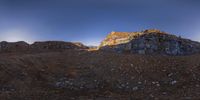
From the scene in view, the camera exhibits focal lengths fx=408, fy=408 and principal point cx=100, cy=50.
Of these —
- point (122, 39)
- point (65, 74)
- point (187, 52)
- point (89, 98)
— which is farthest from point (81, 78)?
point (187, 52)

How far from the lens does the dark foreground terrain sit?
24.6m

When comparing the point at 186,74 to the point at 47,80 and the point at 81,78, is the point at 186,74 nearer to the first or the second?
the point at 81,78

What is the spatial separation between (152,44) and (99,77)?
393 inches

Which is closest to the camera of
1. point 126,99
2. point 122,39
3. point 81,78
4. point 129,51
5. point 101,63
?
point 126,99

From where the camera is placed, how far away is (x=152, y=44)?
3666 centimetres

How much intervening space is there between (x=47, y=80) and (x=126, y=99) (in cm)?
623

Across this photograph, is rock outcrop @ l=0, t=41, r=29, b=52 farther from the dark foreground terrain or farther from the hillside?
the dark foreground terrain

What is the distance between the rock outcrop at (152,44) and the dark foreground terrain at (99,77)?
374 centimetres

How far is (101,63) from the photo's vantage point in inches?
1204

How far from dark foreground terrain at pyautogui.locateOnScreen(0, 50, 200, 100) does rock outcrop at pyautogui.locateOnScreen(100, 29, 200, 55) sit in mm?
3736

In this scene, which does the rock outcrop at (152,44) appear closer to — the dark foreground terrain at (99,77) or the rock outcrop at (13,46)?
the dark foreground terrain at (99,77)

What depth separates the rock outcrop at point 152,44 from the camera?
36.4 metres

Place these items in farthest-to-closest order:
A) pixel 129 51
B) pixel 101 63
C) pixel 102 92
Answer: pixel 129 51 < pixel 101 63 < pixel 102 92

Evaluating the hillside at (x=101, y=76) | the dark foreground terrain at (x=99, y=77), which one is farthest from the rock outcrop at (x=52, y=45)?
the dark foreground terrain at (x=99, y=77)
